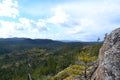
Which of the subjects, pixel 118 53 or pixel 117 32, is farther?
pixel 117 32

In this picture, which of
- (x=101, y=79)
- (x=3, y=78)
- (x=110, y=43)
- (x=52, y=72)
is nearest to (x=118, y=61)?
(x=101, y=79)

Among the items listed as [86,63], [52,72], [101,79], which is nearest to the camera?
[101,79]

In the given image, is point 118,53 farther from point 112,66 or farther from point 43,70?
point 43,70

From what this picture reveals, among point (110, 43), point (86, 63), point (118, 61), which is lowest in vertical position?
point (86, 63)

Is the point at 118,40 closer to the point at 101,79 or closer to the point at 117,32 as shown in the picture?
the point at 117,32

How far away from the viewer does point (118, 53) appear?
21.1 m

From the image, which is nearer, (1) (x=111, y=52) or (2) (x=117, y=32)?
(1) (x=111, y=52)

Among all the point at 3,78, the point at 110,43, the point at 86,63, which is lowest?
the point at 3,78

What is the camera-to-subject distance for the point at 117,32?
23.8 m

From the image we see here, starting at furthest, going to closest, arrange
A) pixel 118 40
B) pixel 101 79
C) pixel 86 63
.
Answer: pixel 86 63 → pixel 118 40 → pixel 101 79

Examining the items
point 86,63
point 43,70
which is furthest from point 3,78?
point 86,63

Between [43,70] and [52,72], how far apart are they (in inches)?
413

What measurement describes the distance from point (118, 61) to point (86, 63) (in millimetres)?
32142

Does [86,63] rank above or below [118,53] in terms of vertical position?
below
